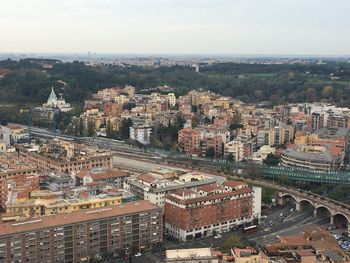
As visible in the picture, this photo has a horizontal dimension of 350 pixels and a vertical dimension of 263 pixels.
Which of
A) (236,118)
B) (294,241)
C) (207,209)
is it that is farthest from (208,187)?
(236,118)

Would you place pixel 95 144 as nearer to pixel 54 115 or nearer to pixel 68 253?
pixel 54 115

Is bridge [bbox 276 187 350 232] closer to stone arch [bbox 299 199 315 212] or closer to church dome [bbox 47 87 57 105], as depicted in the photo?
stone arch [bbox 299 199 315 212]

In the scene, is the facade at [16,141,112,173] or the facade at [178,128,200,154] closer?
the facade at [16,141,112,173]

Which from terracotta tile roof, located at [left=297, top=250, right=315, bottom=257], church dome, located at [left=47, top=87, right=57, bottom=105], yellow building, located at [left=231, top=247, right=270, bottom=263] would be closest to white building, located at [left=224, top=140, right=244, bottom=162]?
terracotta tile roof, located at [left=297, top=250, right=315, bottom=257]

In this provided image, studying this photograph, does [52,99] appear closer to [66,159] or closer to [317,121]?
[66,159]

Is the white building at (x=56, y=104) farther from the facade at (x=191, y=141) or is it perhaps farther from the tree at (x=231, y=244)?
the tree at (x=231, y=244)

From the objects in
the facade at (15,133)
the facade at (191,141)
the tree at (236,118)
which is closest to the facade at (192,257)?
the facade at (191,141)

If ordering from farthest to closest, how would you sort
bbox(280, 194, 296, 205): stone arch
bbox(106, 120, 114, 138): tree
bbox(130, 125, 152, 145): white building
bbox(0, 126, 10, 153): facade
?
bbox(106, 120, 114, 138): tree, bbox(130, 125, 152, 145): white building, bbox(0, 126, 10, 153): facade, bbox(280, 194, 296, 205): stone arch

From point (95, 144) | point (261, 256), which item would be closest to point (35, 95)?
point (95, 144)
